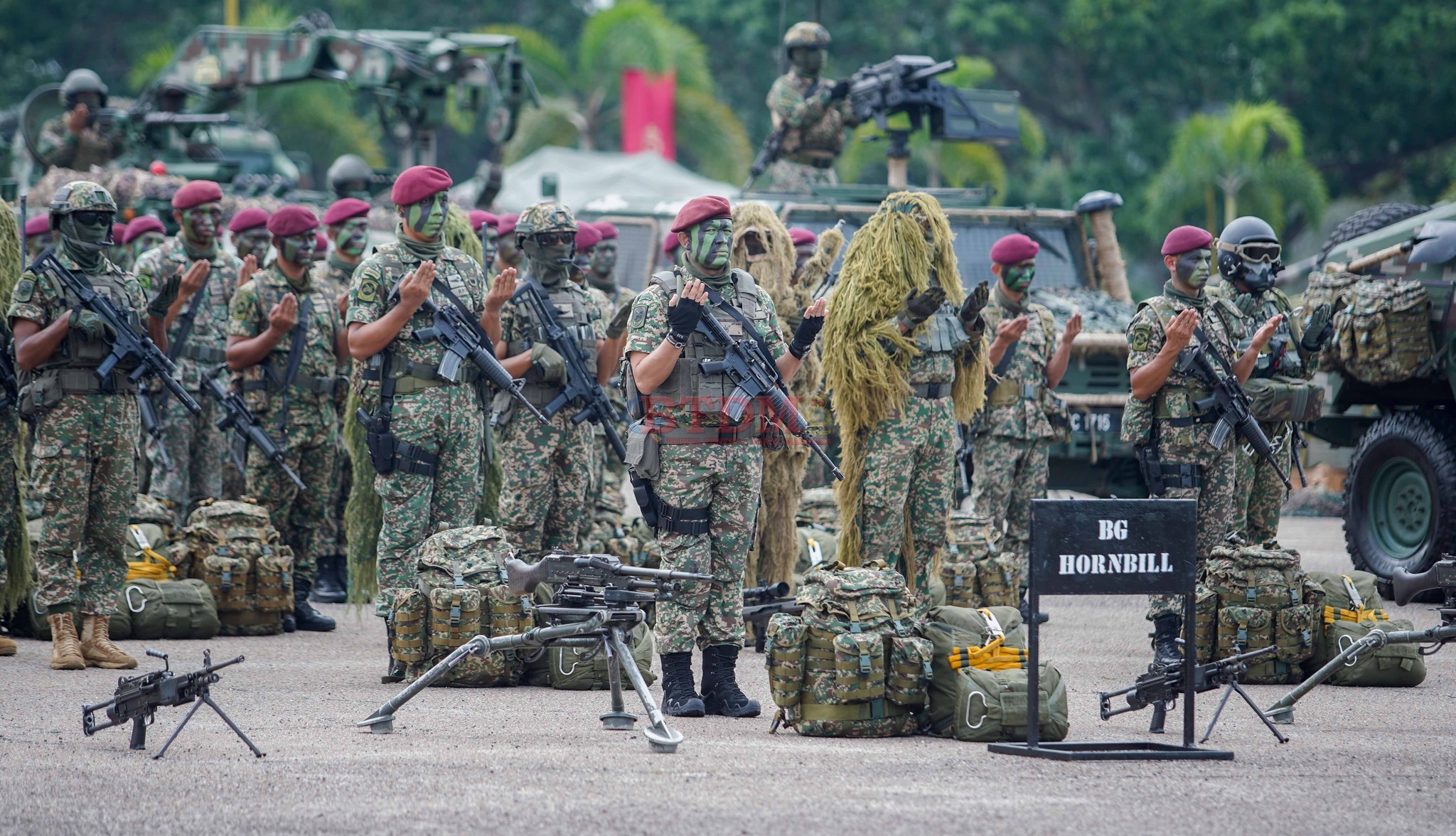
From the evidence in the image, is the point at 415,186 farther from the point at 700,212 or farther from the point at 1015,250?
the point at 1015,250

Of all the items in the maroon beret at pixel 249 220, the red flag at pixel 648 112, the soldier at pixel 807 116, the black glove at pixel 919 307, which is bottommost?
the black glove at pixel 919 307

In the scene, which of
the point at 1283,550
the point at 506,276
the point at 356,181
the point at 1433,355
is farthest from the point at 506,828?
the point at 356,181

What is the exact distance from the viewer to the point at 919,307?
7.69 m

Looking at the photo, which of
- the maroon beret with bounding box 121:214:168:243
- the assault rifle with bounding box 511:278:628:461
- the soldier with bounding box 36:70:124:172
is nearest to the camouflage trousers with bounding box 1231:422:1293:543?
the assault rifle with bounding box 511:278:628:461

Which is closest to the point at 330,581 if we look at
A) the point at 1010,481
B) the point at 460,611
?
the point at 460,611

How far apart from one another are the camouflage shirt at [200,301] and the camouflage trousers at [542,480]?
8.51ft

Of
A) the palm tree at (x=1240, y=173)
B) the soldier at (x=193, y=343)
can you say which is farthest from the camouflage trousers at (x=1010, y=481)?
the palm tree at (x=1240, y=173)

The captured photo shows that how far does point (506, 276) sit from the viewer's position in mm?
7621

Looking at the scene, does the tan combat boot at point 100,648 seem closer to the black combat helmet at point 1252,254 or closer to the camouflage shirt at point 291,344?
the camouflage shirt at point 291,344

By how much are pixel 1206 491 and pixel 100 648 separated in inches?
186

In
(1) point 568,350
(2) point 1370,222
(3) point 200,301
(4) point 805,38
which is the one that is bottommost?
(1) point 568,350

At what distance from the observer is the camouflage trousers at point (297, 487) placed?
938 centimetres

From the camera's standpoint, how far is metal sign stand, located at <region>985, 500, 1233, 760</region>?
590 cm

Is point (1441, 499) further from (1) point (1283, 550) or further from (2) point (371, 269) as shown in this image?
(2) point (371, 269)
